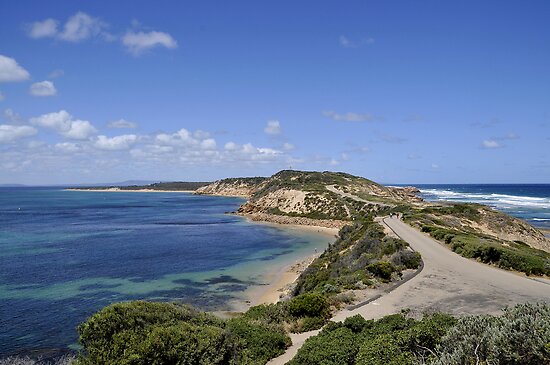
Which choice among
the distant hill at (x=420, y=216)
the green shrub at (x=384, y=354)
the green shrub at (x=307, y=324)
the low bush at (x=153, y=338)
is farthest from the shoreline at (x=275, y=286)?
the green shrub at (x=384, y=354)

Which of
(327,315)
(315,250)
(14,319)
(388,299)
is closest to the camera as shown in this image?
(327,315)

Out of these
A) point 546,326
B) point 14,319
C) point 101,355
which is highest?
point 546,326

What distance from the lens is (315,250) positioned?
49.5m

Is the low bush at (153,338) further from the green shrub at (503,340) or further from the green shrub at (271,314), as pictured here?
the green shrub at (503,340)

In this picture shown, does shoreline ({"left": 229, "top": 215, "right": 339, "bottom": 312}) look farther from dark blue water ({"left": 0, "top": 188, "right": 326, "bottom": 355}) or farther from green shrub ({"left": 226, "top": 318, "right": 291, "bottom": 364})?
green shrub ({"left": 226, "top": 318, "right": 291, "bottom": 364})

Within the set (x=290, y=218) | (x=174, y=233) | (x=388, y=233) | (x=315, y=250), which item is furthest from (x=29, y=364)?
(x=290, y=218)

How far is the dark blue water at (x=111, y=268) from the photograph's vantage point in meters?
24.2

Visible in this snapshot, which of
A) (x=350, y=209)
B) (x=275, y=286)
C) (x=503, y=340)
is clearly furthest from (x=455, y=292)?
(x=350, y=209)

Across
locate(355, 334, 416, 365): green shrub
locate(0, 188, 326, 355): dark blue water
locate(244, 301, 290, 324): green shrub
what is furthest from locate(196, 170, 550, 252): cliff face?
locate(355, 334, 416, 365): green shrub

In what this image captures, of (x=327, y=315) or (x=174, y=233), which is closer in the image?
(x=327, y=315)

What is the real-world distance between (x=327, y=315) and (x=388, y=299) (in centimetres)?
367

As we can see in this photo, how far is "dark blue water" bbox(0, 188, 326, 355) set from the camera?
79.6ft

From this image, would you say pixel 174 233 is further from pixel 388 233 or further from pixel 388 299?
pixel 388 299

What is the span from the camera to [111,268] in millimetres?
38625
